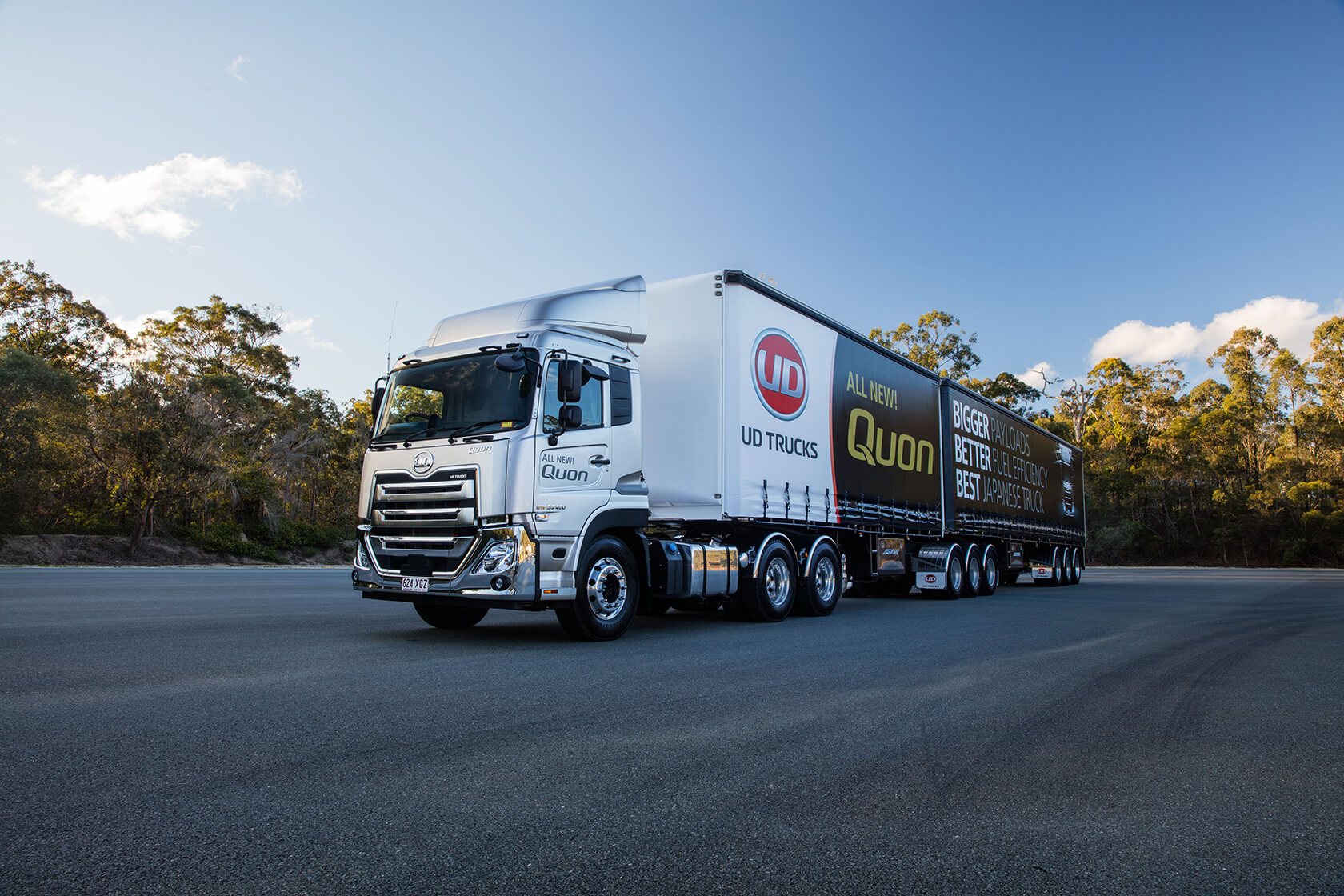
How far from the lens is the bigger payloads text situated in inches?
673

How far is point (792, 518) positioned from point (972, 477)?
7.85 meters

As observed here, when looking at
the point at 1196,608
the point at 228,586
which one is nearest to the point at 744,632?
the point at 1196,608

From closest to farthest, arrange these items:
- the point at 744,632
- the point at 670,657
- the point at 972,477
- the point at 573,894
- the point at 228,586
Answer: the point at 573,894 → the point at 670,657 → the point at 744,632 → the point at 228,586 → the point at 972,477

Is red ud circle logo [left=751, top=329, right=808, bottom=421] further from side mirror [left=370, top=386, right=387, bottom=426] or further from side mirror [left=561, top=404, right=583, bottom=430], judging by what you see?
side mirror [left=370, top=386, right=387, bottom=426]

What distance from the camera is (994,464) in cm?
1898

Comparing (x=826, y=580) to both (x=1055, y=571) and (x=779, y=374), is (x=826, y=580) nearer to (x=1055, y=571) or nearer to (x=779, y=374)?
(x=779, y=374)

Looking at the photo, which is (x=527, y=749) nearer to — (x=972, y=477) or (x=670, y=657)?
(x=670, y=657)

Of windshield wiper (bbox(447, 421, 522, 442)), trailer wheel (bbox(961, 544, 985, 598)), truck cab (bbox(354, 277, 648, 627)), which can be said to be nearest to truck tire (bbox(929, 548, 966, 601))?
trailer wheel (bbox(961, 544, 985, 598))

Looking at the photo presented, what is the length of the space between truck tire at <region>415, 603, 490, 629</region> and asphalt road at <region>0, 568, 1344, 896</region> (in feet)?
4.01

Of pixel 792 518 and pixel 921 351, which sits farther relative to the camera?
pixel 921 351

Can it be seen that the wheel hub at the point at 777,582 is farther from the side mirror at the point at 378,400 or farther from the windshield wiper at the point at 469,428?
the side mirror at the point at 378,400

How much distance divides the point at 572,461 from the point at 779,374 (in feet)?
12.9

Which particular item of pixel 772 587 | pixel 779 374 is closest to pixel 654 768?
pixel 772 587

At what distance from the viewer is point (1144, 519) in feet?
192
